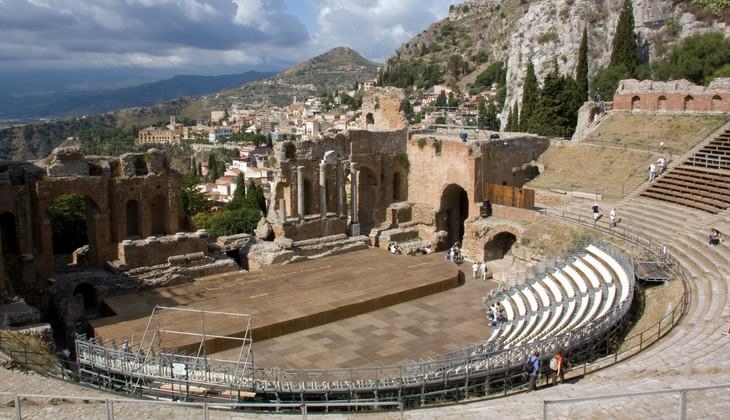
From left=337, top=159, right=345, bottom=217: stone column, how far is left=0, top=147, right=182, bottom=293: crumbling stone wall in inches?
320

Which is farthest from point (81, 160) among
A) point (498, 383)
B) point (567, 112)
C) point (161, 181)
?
point (567, 112)

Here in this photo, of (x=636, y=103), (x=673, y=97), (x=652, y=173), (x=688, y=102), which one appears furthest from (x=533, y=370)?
(x=636, y=103)

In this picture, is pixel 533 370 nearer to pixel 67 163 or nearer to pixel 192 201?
pixel 67 163

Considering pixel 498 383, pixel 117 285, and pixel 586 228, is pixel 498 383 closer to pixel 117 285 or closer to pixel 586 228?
pixel 586 228

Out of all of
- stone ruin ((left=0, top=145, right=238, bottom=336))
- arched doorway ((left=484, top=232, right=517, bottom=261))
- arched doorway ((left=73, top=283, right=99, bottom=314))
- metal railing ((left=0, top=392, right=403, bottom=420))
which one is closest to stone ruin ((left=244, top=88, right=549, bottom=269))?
arched doorway ((left=484, top=232, right=517, bottom=261))

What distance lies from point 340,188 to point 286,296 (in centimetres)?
1021

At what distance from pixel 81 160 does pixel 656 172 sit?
2617 centimetres

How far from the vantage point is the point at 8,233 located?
2452 centimetres

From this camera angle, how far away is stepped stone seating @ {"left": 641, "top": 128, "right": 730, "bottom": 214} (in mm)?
26638

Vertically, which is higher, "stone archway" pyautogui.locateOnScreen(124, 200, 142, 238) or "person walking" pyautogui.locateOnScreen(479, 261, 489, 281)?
"stone archway" pyautogui.locateOnScreen(124, 200, 142, 238)

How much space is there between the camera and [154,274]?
25.7m

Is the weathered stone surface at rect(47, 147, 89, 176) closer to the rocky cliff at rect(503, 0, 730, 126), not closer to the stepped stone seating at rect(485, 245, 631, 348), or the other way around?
the stepped stone seating at rect(485, 245, 631, 348)

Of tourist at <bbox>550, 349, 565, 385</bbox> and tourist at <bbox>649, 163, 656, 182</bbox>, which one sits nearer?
tourist at <bbox>550, 349, 565, 385</bbox>

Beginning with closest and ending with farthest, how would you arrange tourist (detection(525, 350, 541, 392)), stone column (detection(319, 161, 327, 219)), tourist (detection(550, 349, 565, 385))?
tourist (detection(550, 349, 565, 385)), tourist (detection(525, 350, 541, 392)), stone column (detection(319, 161, 327, 219))
